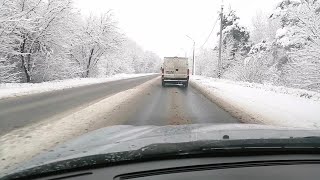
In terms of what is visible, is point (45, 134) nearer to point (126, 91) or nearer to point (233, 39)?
point (126, 91)

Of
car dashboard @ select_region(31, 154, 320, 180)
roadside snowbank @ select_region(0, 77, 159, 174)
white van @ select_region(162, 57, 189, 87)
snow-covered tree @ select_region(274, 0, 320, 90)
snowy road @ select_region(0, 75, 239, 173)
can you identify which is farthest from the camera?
white van @ select_region(162, 57, 189, 87)

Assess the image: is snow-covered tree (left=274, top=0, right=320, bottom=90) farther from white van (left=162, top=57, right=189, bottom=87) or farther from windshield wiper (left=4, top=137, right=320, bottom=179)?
windshield wiper (left=4, top=137, right=320, bottom=179)

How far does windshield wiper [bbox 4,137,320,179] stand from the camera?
102 inches

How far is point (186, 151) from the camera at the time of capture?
9.11 feet

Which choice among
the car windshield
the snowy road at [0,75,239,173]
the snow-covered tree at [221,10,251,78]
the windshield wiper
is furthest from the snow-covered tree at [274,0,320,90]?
the snow-covered tree at [221,10,251,78]

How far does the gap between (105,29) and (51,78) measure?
48.4ft

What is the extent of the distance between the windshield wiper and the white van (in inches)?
1181

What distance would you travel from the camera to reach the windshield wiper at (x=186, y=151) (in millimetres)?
2600

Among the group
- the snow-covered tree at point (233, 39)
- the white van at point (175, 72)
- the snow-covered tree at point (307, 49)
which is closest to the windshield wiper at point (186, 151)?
the snow-covered tree at point (307, 49)

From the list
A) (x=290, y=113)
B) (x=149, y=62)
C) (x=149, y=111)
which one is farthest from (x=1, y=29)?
(x=149, y=62)

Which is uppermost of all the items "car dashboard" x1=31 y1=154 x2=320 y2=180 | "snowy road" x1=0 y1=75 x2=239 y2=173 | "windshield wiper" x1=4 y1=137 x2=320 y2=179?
"windshield wiper" x1=4 y1=137 x2=320 y2=179

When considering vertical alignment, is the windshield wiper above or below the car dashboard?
above

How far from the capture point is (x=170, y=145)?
114 inches

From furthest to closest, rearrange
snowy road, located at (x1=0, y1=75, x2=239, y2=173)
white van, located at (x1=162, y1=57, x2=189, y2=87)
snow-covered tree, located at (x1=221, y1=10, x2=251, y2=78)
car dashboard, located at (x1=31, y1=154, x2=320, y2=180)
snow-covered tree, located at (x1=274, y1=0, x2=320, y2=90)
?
1. snow-covered tree, located at (x1=221, y1=10, x2=251, y2=78)
2. white van, located at (x1=162, y1=57, x2=189, y2=87)
3. snow-covered tree, located at (x1=274, y1=0, x2=320, y2=90)
4. snowy road, located at (x1=0, y1=75, x2=239, y2=173)
5. car dashboard, located at (x1=31, y1=154, x2=320, y2=180)
